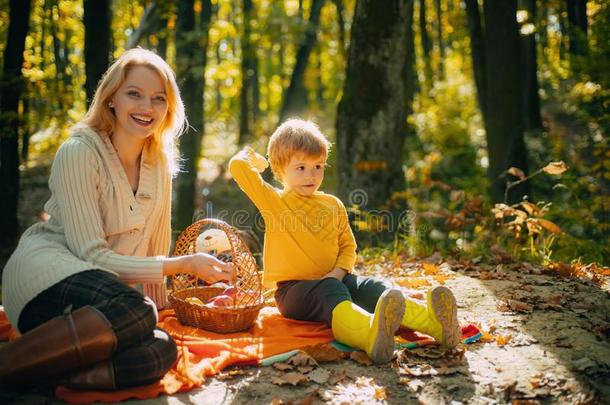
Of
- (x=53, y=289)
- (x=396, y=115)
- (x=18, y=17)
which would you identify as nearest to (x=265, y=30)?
(x=18, y=17)

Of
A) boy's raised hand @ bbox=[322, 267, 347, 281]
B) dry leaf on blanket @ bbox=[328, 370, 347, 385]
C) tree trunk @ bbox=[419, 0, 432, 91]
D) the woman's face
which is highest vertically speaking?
tree trunk @ bbox=[419, 0, 432, 91]

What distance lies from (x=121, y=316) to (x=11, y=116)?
623cm

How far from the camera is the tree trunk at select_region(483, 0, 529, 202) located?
23.5 ft

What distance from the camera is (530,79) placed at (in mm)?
12805

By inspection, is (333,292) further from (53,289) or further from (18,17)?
(18,17)

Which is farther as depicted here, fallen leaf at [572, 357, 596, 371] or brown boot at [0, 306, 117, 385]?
fallen leaf at [572, 357, 596, 371]

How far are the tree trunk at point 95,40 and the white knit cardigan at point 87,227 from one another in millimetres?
4339

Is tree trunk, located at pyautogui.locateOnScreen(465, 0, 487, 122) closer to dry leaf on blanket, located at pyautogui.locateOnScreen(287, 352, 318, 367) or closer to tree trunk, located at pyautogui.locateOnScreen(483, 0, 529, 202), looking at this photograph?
tree trunk, located at pyautogui.locateOnScreen(483, 0, 529, 202)

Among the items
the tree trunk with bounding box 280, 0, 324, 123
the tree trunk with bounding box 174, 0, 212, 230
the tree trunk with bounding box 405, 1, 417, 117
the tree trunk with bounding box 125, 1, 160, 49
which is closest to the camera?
the tree trunk with bounding box 405, 1, 417, 117

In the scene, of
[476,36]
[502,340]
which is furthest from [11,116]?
[476,36]

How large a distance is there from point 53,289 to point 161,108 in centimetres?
120

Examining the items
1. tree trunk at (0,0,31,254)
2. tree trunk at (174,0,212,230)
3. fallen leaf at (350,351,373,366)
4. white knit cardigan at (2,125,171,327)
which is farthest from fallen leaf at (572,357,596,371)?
tree trunk at (0,0,31,254)

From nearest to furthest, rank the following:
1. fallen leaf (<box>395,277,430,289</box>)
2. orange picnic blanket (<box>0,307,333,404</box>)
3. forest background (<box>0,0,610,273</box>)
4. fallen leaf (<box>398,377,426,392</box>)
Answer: orange picnic blanket (<box>0,307,333,404</box>) → fallen leaf (<box>398,377,426,392</box>) → fallen leaf (<box>395,277,430,289</box>) → forest background (<box>0,0,610,273</box>)

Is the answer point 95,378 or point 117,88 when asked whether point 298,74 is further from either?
point 95,378
